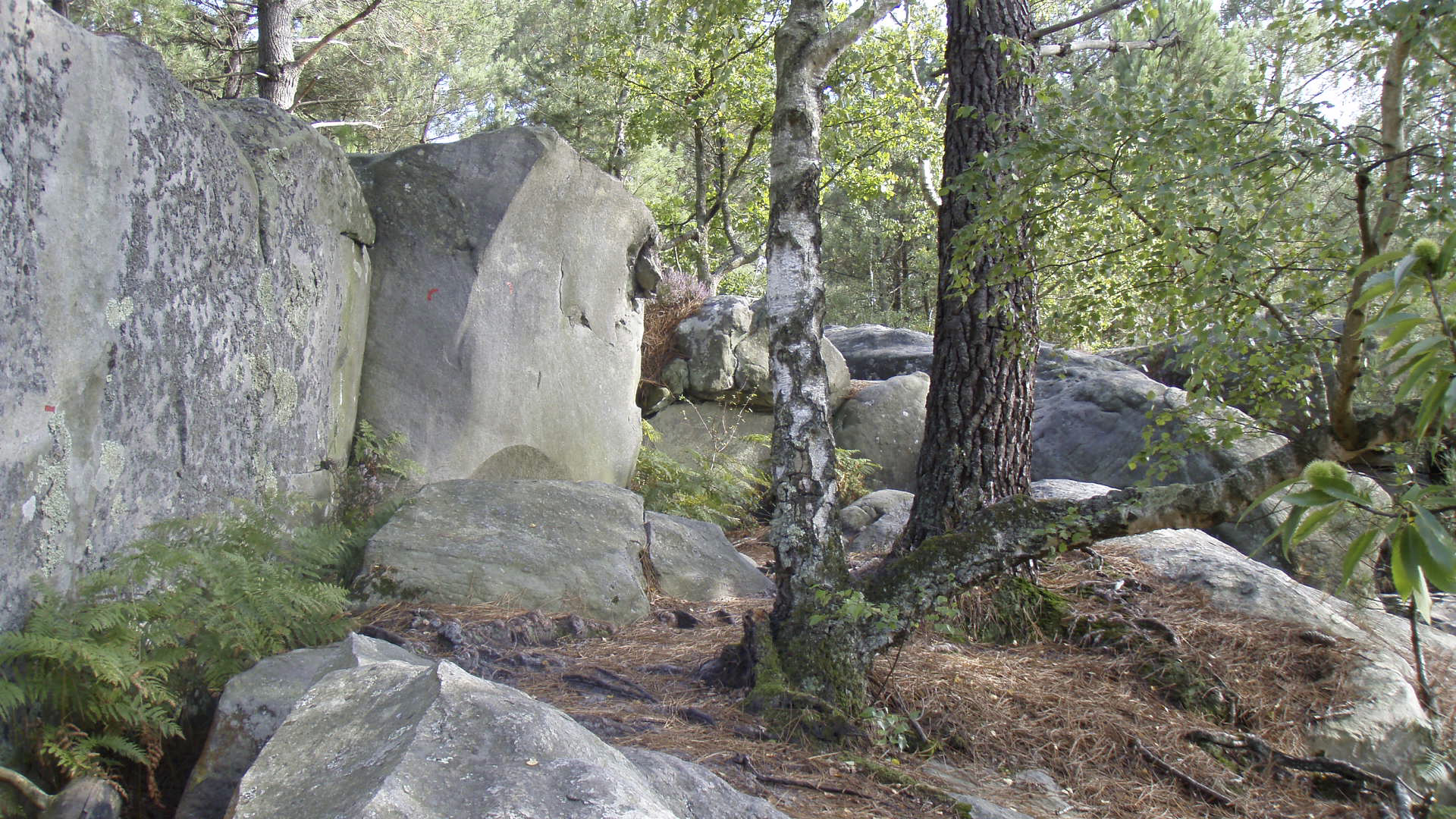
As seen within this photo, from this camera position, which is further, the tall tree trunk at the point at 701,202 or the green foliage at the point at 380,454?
the tall tree trunk at the point at 701,202

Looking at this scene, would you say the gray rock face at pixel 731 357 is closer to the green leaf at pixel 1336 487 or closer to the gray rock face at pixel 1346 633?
the gray rock face at pixel 1346 633

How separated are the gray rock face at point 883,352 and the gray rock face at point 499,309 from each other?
Answer: 13.1 ft

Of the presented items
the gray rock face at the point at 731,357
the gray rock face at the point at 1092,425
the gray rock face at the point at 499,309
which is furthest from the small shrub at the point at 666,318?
the gray rock face at the point at 1092,425

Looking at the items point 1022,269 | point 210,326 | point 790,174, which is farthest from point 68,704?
point 1022,269

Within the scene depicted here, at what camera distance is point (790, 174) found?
3.82 metres

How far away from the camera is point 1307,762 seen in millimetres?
3717

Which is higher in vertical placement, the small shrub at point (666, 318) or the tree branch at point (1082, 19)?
the tree branch at point (1082, 19)

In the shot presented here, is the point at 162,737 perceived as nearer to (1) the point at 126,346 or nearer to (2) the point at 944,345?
(1) the point at 126,346

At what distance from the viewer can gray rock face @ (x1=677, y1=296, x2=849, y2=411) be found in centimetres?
952

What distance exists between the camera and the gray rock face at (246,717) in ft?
8.44

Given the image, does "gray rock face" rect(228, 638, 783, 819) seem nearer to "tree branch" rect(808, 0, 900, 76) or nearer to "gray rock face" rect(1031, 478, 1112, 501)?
"tree branch" rect(808, 0, 900, 76)

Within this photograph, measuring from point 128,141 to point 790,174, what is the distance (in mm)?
2541

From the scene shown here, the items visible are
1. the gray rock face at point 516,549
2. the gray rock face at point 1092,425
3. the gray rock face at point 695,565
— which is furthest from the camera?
the gray rock face at point 1092,425

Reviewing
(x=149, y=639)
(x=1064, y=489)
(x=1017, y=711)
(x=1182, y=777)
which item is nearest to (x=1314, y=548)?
(x=1064, y=489)
